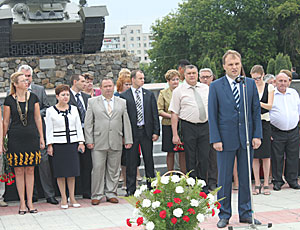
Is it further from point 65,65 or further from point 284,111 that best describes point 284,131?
point 65,65

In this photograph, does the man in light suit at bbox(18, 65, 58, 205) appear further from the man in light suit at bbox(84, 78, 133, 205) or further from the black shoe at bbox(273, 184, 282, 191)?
the black shoe at bbox(273, 184, 282, 191)

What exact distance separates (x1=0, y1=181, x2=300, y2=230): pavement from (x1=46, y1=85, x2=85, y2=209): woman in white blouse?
377 mm

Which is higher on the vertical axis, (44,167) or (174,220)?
(174,220)

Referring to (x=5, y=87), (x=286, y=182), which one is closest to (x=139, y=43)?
(x=5, y=87)

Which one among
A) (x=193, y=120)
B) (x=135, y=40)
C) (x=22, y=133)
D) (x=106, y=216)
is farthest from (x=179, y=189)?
(x=135, y=40)

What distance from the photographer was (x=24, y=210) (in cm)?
732

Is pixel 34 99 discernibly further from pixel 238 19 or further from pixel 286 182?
pixel 238 19

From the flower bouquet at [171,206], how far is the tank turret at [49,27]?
1253 cm

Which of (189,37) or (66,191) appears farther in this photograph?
(189,37)

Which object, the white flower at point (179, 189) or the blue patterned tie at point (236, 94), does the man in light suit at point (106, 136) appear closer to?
the blue patterned tie at point (236, 94)

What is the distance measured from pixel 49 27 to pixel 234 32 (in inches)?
1008

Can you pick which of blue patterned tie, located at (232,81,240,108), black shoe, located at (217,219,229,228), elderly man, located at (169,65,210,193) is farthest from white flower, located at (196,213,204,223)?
elderly man, located at (169,65,210,193)

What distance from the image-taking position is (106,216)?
691cm

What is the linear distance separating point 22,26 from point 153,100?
9.72 meters
